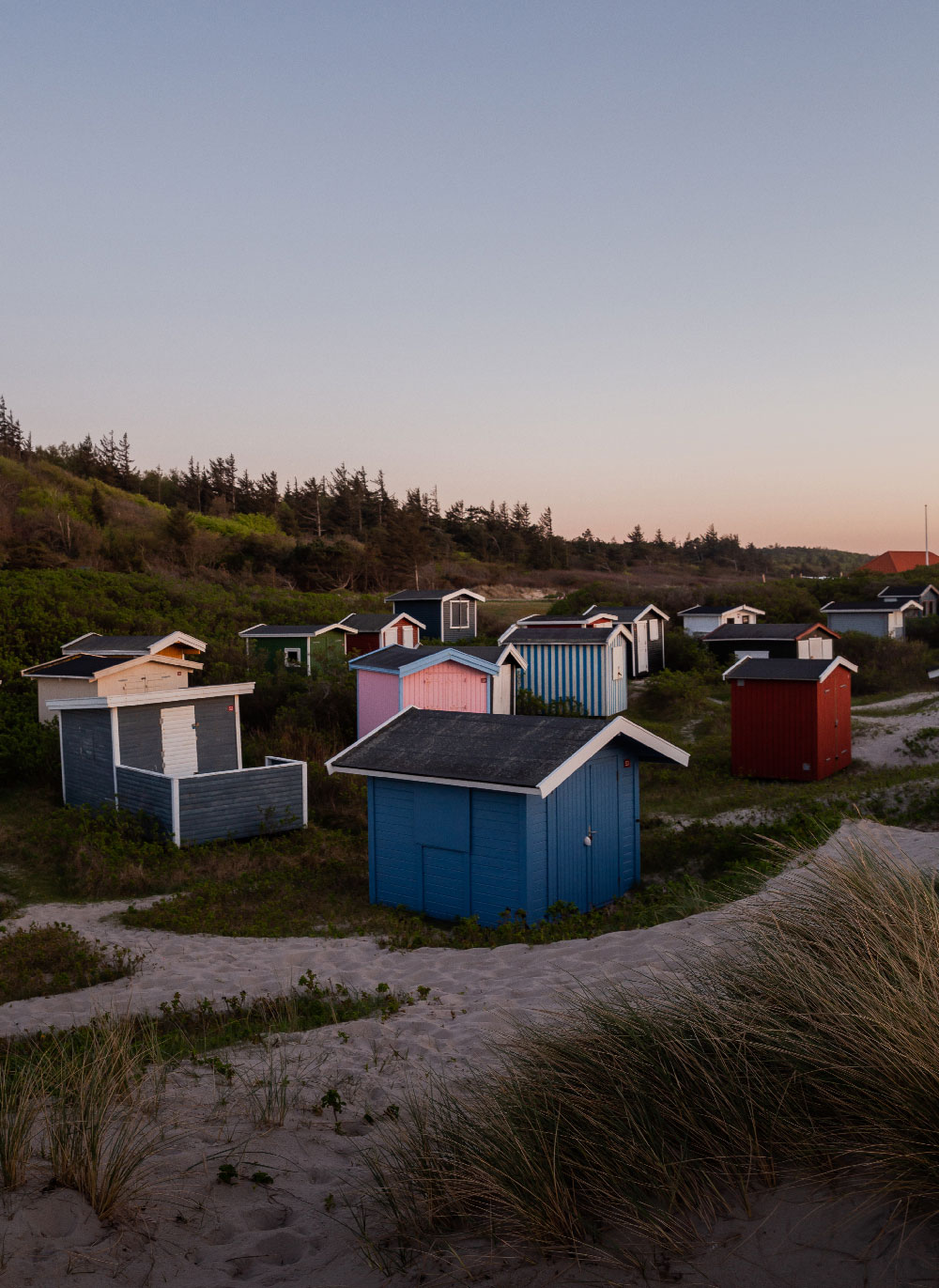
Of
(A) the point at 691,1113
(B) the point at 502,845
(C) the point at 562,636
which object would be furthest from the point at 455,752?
(C) the point at 562,636

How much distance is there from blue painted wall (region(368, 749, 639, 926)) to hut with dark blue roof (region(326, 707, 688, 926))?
0.01m

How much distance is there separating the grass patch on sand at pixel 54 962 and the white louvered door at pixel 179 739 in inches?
277

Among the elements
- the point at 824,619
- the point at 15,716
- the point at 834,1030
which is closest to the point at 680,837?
the point at 834,1030

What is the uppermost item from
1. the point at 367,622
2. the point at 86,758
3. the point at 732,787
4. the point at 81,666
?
the point at 367,622

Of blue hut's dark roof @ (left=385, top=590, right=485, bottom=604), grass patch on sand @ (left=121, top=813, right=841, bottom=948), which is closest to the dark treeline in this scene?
blue hut's dark roof @ (left=385, top=590, right=485, bottom=604)

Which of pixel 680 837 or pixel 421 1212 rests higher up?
pixel 421 1212

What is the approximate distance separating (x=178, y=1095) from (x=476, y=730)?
7917mm

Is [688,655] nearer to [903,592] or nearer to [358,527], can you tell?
[903,592]

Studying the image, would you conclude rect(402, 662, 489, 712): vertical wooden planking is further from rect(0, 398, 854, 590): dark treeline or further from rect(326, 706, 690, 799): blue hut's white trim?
rect(0, 398, 854, 590): dark treeline

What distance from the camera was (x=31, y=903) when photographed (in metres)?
12.8

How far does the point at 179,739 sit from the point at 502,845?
9.34 metres

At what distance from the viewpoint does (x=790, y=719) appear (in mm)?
19938

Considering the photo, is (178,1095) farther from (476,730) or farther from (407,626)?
(407,626)

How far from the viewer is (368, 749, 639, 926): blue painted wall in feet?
36.3
